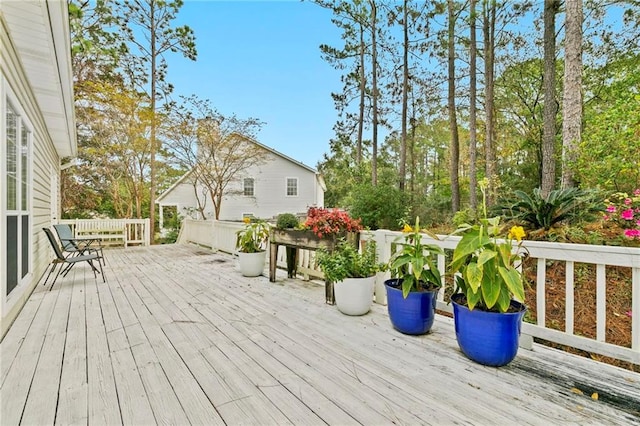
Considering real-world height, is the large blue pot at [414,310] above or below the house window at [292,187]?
below

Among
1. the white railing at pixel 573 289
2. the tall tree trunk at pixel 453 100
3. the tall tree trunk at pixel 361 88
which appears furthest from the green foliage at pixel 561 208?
the tall tree trunk at pixel 361 88

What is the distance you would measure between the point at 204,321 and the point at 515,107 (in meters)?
13.3

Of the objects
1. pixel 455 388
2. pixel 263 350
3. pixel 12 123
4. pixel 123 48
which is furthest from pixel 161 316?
pixel 123 48

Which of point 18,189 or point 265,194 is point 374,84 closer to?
point 265,194

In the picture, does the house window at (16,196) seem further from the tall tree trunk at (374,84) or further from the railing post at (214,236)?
→ the tall tree trunk at (374,84)

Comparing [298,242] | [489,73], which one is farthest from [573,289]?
[489,73]

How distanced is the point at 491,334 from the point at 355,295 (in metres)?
1.23

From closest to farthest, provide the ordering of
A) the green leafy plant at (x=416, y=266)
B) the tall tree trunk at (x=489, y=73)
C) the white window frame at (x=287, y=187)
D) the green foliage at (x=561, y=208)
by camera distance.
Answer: the green leafy plant at (x=416, y=266) → the green foliage at (x=561, y=208) → the tall tree trunk at (x=489, y=73) → the white window frame at (x=287, y=187)

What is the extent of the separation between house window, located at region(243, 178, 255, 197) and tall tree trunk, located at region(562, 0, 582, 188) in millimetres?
13048

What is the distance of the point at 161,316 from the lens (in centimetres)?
Answer: 297

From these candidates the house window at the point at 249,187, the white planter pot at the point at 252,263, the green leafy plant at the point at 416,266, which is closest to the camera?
the green leafy plant at the point at 416,266

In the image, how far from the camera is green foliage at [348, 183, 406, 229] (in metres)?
10.0

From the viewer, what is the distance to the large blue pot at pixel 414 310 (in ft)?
7.97

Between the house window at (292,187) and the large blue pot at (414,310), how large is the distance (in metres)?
14.2
